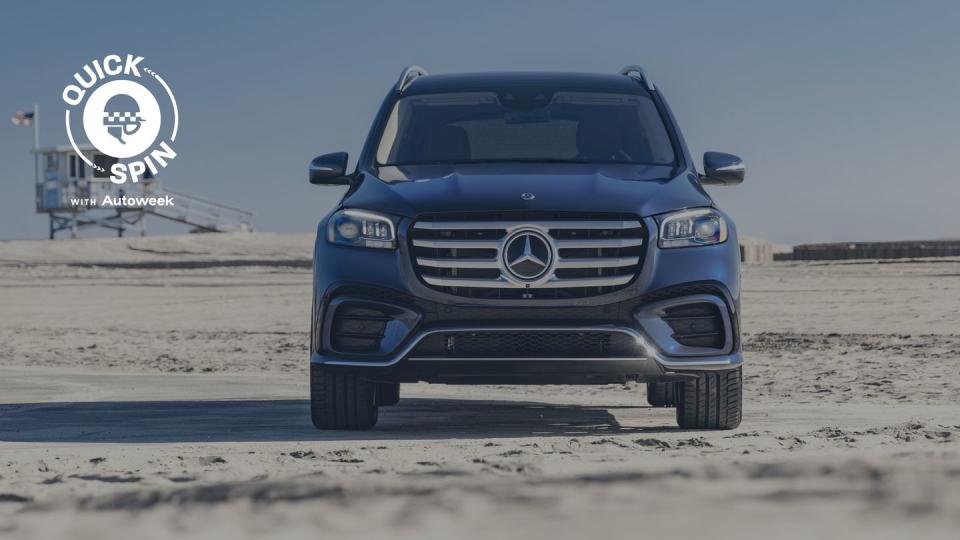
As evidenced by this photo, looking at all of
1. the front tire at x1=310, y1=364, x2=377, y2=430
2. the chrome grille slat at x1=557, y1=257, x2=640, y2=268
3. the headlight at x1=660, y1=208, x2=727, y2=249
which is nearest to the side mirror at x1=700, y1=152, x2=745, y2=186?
the headlight at x1=660, y1=208, x2=727, y2=249

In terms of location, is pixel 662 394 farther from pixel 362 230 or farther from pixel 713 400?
pixel 362 230

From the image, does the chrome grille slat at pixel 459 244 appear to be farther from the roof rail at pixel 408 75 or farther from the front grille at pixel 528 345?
the roof rail at pixel 408 75

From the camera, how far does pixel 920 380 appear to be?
9352mm

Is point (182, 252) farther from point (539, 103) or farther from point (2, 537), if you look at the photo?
point (2, 537)

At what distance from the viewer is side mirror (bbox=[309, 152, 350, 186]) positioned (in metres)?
6.59

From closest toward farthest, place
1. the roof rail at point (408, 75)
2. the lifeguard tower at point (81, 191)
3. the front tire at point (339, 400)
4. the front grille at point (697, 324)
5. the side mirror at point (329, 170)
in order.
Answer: the front grille at point (697, 324), the front tire at point (339, 400), the side mirror at point (329, 170), the roof rail at point (408, 75), the lifeguard tower at point (81, 191)

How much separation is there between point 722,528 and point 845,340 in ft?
42.4

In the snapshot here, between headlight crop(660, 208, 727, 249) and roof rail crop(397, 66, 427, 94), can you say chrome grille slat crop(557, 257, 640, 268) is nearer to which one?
headlight crop(660, 208, 727, 249)

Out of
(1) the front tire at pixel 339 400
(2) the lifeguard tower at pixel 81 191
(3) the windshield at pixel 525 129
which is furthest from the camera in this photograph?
(2) the lifeguard tower at pixel 81 191

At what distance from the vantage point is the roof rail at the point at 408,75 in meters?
7.29

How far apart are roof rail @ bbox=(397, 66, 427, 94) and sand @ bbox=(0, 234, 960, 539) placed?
1.89 metres

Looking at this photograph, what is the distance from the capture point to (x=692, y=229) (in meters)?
5.78

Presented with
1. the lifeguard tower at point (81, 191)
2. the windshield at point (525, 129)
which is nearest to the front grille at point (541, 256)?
the windshield at point (525, 129)

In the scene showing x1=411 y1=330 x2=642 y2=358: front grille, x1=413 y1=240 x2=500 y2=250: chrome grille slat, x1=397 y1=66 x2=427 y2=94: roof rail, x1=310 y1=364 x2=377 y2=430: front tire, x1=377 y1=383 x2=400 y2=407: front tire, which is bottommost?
x1=377 y1=383 x2=400 y2=407: front tire
